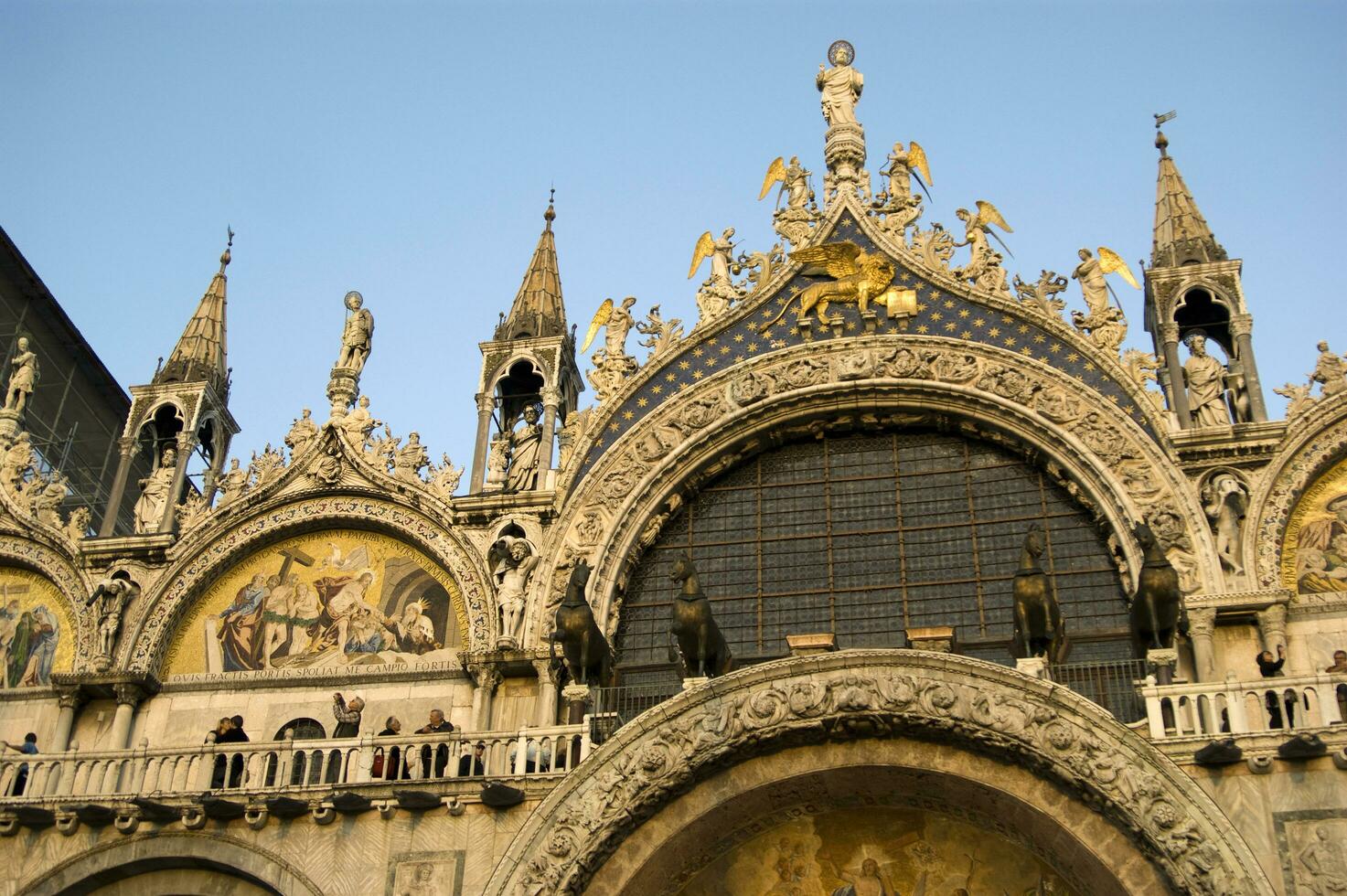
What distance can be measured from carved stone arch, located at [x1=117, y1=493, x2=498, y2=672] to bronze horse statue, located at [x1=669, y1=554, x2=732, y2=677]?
369 cm

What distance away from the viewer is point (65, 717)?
20719mm

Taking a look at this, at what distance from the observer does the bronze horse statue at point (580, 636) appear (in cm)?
1800

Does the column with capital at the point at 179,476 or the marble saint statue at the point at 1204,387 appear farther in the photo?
the column with capital at the point at 179,476

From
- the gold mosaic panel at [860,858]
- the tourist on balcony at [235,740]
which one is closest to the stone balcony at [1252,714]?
the gold mosaic panel at [860,858]

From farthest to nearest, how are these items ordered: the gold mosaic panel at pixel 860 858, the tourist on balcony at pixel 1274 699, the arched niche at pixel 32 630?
the arched niche at pixel 32 630 < the gold mosaic panel at pixel 860 858 < the tourist on balcony at pixel 1274 699

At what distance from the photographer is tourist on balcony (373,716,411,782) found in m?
17.6

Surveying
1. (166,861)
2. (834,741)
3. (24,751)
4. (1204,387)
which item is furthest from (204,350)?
(1204,387)

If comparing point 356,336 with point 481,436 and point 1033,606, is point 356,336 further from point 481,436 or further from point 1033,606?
point 1033,606

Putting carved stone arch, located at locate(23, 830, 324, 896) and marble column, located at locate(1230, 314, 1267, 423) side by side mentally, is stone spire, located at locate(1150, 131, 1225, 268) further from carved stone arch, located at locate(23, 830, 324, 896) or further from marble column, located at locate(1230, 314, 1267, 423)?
carved stone arch, located at locate(23, 830, 324, 896)

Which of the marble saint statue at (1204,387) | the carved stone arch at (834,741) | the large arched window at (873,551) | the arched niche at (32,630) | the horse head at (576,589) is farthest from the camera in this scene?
the arched niche at (32,630)

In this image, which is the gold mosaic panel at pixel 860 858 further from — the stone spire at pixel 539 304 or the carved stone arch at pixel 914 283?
the stone spire at pixel 539 304

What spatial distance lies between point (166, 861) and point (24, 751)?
299 cm

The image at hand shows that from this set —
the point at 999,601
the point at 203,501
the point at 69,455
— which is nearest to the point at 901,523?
the point at 999,601

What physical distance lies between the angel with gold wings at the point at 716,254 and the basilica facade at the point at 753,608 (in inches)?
2.0
